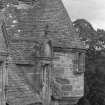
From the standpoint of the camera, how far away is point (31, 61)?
52.8 feet

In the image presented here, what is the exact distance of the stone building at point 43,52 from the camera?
15.7 metres

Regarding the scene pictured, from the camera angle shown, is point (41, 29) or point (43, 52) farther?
point (41, 29)

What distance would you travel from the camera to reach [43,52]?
632 inches

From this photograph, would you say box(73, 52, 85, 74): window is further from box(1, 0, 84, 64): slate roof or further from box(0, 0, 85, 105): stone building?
box(1, 0, 84, 64): slate roof

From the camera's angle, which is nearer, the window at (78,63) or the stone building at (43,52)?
the stone building at (43,52)

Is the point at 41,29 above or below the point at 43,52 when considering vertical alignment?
above

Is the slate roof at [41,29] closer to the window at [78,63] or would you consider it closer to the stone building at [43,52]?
the stone building at [43,52]

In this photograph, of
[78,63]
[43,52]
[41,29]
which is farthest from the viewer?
[78,63]

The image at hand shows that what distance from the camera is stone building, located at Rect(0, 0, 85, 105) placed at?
15.7 metres

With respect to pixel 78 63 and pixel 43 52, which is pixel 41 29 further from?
pixel 78 63

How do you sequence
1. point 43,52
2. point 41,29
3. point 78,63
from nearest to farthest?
point 43,52 → point 41,29 → point 78,63

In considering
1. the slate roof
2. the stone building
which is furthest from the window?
the slate roof

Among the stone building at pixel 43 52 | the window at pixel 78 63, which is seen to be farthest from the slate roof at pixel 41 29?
the window at pixel 78 63

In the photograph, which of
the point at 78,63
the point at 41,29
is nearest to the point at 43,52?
the point at 41,29
